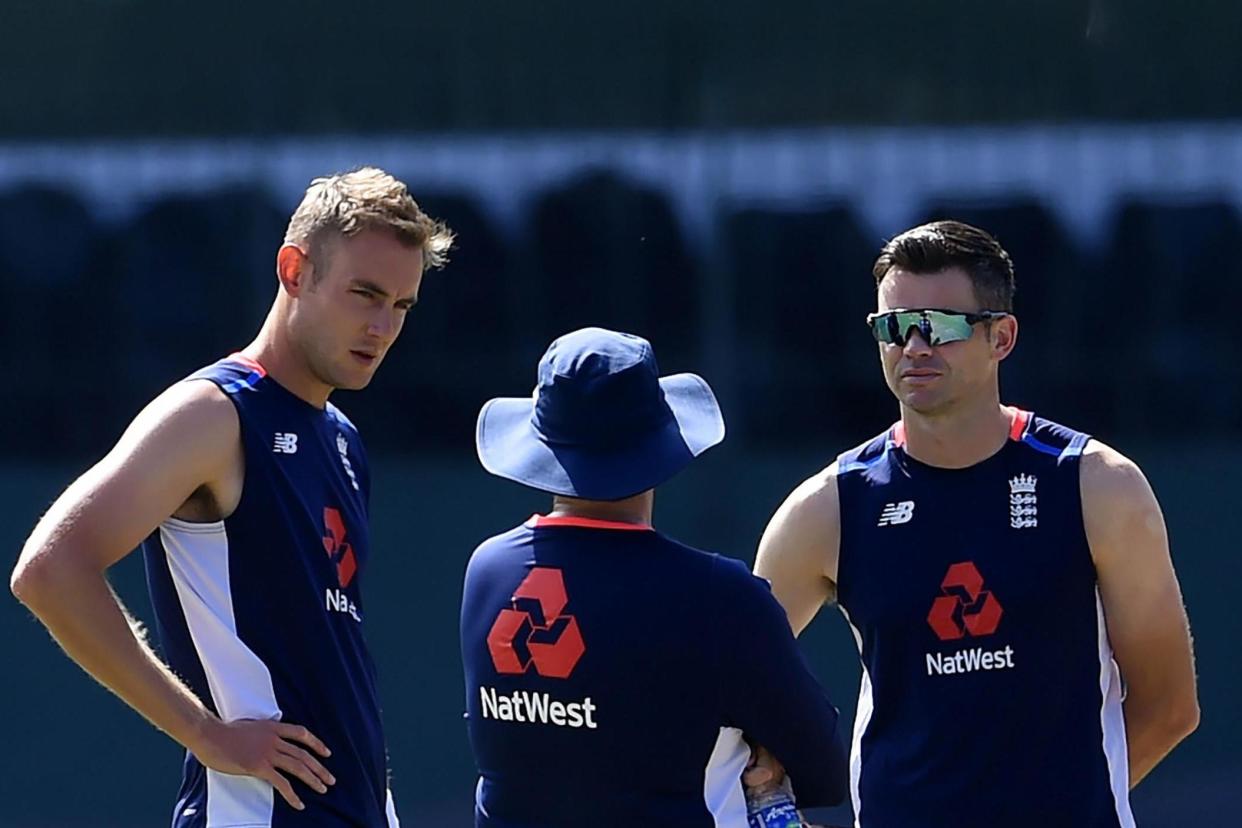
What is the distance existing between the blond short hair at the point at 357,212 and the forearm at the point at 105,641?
2.18ft

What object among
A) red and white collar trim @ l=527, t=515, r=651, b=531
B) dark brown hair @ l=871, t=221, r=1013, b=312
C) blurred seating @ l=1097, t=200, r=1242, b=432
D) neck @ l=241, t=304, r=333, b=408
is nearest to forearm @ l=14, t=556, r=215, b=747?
neck @ l=241, t=304, r=333, b=408

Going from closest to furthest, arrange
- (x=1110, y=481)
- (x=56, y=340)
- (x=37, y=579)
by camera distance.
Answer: (x=37, y=579), (x=1110, y=481), (x=56, y=340)

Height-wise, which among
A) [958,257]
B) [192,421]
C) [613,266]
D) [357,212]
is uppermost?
[357,212]

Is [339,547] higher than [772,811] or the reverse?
higher

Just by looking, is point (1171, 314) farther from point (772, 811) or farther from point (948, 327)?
point (772, 811)

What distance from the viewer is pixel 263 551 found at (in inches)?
113

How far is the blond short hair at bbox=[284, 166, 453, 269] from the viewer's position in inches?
119

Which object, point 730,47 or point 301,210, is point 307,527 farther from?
point 730,47

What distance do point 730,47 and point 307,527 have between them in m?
3.33

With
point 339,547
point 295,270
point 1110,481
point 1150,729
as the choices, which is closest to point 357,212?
point 295,270

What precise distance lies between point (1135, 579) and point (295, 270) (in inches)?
58.4

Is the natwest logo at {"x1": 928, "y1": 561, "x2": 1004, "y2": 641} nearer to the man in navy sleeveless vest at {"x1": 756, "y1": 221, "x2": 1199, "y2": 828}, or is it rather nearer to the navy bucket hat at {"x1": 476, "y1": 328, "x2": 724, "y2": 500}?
the man in navy sleeveless vest at {"x1": 756, "y1": 221, "x2": 1199, "y2": 828}

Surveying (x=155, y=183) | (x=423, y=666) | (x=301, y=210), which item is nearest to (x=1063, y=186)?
(x=423, y=666)

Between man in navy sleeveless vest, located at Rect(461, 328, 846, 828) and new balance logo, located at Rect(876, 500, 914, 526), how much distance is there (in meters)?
0.85
